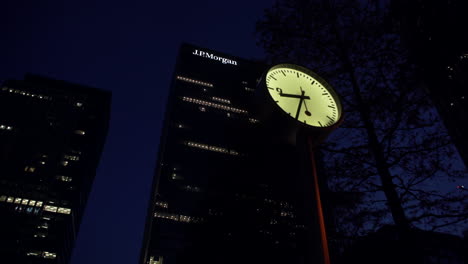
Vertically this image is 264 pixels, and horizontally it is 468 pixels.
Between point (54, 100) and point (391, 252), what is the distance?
11002 cm

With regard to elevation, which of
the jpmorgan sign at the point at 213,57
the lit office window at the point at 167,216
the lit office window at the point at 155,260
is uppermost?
the jpmorgan sign at the point at 213,57

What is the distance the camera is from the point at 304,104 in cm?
289

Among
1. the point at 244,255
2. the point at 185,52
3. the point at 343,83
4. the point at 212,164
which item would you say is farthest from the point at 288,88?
the point at 185,52

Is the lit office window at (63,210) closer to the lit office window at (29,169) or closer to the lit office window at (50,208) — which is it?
the lit office window at (50,208)

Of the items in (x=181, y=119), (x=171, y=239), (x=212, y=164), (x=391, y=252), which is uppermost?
(x=181, y=119)

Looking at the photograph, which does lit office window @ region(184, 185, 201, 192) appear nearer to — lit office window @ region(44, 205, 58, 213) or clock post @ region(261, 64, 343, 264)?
lit office window @ region(44, 205, 58, 213)

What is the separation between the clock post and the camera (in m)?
2.72

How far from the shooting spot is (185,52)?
76.9 metres

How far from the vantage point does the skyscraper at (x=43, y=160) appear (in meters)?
74.6

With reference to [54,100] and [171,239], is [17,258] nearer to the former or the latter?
[171,239]

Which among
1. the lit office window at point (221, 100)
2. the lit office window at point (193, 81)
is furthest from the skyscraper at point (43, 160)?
the lit office window at point (221, 100)

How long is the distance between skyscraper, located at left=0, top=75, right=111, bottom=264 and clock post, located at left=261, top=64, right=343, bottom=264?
3464 inches

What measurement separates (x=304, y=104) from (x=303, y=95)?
98 millimetres

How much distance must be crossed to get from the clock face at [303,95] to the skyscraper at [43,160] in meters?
88.0
